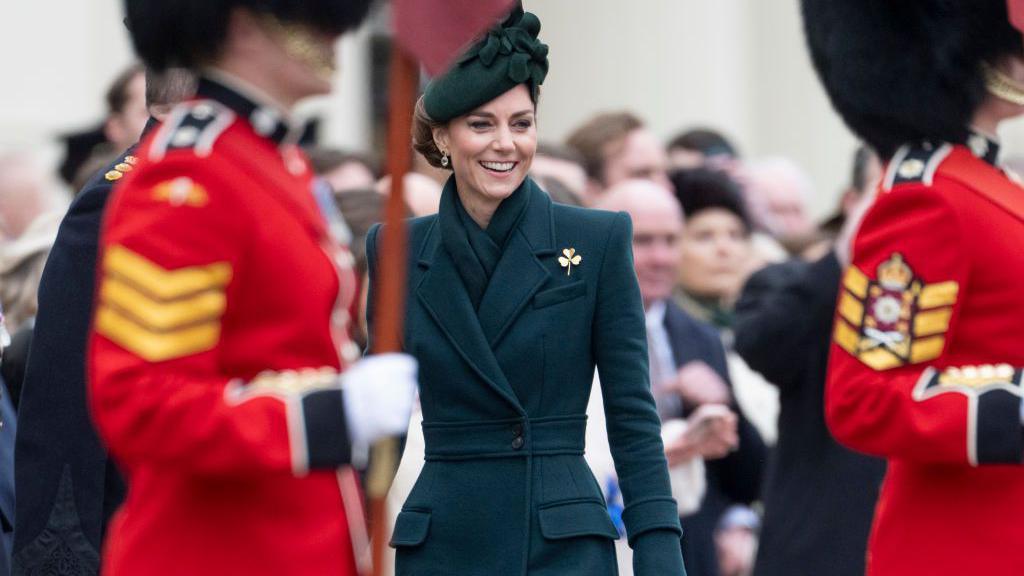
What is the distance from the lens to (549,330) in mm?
4793

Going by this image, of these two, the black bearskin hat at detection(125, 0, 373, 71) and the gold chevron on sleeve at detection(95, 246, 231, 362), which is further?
the black bearskin hat at detection(125, 0, 373, 71)

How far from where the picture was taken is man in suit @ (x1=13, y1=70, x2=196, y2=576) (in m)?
4.95

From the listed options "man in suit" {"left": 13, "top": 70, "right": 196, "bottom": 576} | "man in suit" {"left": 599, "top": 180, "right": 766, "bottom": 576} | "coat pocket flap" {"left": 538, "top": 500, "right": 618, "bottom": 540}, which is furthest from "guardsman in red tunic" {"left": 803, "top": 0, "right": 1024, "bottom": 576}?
"man in suit" {"left": 599, "top": 180, "right": 766, "bottom": 576}

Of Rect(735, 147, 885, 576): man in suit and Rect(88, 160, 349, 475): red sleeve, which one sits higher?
Rect(88, 160, 349, 475): red sleeve

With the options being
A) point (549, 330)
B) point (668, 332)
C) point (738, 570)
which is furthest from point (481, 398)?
point (738, 570)

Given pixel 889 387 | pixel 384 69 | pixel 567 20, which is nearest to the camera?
pixel 889 387

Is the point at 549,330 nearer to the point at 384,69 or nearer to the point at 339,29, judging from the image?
the point at 339,29

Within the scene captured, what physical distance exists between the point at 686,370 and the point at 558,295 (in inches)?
85.7

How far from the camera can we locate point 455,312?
4.86 meters

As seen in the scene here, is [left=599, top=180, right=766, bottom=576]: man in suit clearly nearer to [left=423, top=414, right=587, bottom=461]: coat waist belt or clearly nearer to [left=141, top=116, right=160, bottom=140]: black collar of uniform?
[left=423, top=414, right=587, bottom=461]: coat waist belt

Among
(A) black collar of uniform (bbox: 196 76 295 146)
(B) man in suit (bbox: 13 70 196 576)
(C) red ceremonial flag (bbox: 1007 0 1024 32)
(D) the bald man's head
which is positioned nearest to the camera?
(A) black collar of uniform (bbox: 196 76 295 146)

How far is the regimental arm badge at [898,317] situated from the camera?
446 cm

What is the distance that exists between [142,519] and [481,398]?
1.11 meters

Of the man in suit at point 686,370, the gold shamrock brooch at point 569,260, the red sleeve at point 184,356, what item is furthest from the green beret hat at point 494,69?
the man in suit at point 686,370
